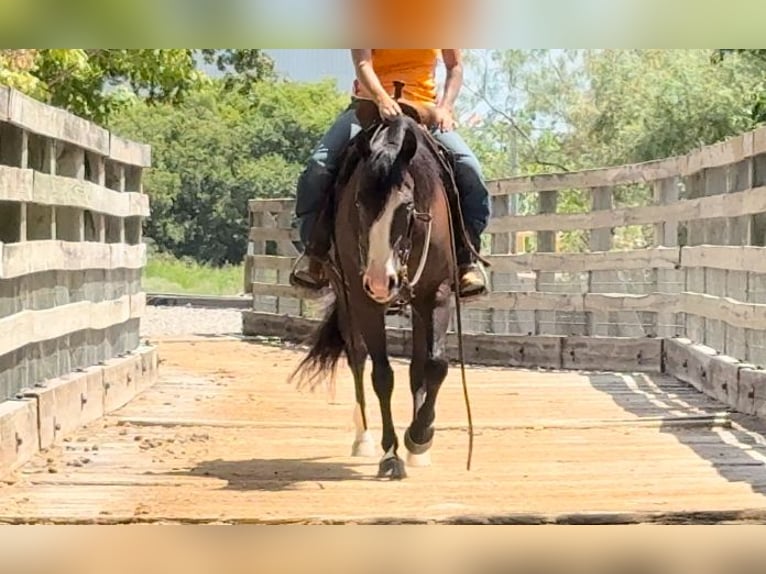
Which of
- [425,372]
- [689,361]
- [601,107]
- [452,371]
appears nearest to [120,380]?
[452,371]

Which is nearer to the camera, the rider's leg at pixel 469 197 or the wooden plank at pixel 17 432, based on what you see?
the wooden plank at pixel 17 432

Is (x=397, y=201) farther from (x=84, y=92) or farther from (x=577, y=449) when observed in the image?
(x=84, y=92)

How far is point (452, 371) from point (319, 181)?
686 millimetres

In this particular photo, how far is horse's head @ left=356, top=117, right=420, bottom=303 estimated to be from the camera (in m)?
3.12

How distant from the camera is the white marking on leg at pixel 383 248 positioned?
312cm

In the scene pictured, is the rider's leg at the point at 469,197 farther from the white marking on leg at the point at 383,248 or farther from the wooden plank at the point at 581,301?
the wooden plank at the point at 581,301

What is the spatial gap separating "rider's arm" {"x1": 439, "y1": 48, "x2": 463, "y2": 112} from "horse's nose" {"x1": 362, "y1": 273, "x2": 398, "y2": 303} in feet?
1.82

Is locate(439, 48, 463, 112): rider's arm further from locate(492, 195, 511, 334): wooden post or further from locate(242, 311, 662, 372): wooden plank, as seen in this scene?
locate(242, 311, 662, 372): wooden plank

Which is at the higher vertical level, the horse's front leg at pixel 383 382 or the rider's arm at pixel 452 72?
the rider's arm at pixel 452 72

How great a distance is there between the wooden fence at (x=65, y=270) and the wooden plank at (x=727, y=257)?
164 cm

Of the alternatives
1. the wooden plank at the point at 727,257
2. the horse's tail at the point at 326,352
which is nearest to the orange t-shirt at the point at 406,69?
the horse's tail at the point at 326,352

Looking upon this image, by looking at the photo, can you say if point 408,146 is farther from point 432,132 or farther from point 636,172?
point 636,172

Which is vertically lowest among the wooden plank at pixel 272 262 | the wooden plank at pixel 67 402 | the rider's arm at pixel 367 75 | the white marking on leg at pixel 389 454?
the white marking on leg at pixel 389 454

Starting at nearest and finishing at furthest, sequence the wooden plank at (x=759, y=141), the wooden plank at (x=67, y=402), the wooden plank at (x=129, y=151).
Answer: the wooden plank at (x=67, y=402)
the wooden plank at (x=759, y=141)
the wooden plank at (x=129, y=151)
